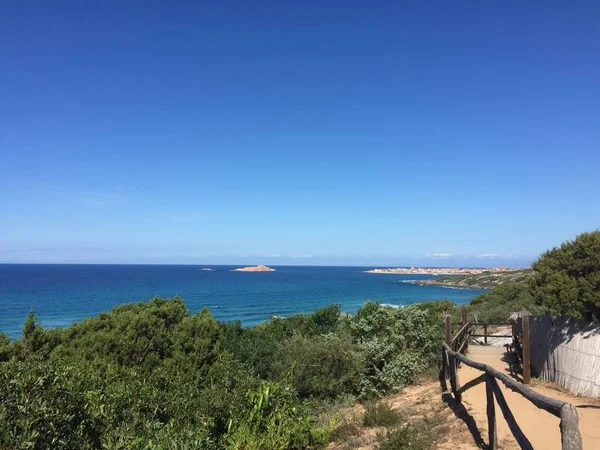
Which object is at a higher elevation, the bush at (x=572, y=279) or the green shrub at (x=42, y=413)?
the bush at (x=572, y=279)

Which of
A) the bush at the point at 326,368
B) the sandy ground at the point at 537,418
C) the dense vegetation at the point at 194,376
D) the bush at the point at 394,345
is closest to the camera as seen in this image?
the dense vegetation at the point at 194,376

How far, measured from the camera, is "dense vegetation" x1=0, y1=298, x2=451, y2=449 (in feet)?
13.8

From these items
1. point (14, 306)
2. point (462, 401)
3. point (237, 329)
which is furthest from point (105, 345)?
point (14, 306)

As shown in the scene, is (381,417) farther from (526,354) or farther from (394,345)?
(394,345)

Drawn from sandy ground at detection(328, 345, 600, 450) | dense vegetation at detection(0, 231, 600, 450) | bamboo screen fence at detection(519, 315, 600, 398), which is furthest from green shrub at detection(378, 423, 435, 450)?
bamboo screen fence at detection(519, 315, 600, 398)

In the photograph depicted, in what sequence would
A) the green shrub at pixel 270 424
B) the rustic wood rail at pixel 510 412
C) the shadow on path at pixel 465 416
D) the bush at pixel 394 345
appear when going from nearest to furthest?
the rustic wood rail at pixel 510 412 → the green shrub at pixel 270 424 → the shadow on path at pixel 465 416 → the bush at pixel 394 345

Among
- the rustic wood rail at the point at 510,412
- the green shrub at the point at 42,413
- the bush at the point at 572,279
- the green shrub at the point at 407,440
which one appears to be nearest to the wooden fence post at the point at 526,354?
the bush at the point at 572,279

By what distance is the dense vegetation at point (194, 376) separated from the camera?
419 centimetres

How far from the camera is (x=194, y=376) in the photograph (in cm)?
1173

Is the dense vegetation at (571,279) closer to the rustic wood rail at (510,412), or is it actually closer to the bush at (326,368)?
the rustic wood rail at (510,412)

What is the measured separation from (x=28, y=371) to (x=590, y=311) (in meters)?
10.5

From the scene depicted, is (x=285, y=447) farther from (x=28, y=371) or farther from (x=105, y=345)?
(x=105, y=345)

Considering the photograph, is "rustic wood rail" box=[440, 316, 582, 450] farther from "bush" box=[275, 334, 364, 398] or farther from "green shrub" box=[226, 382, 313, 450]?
"bush" box=[275, 334, 364, 398]

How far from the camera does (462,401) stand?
8.56m
